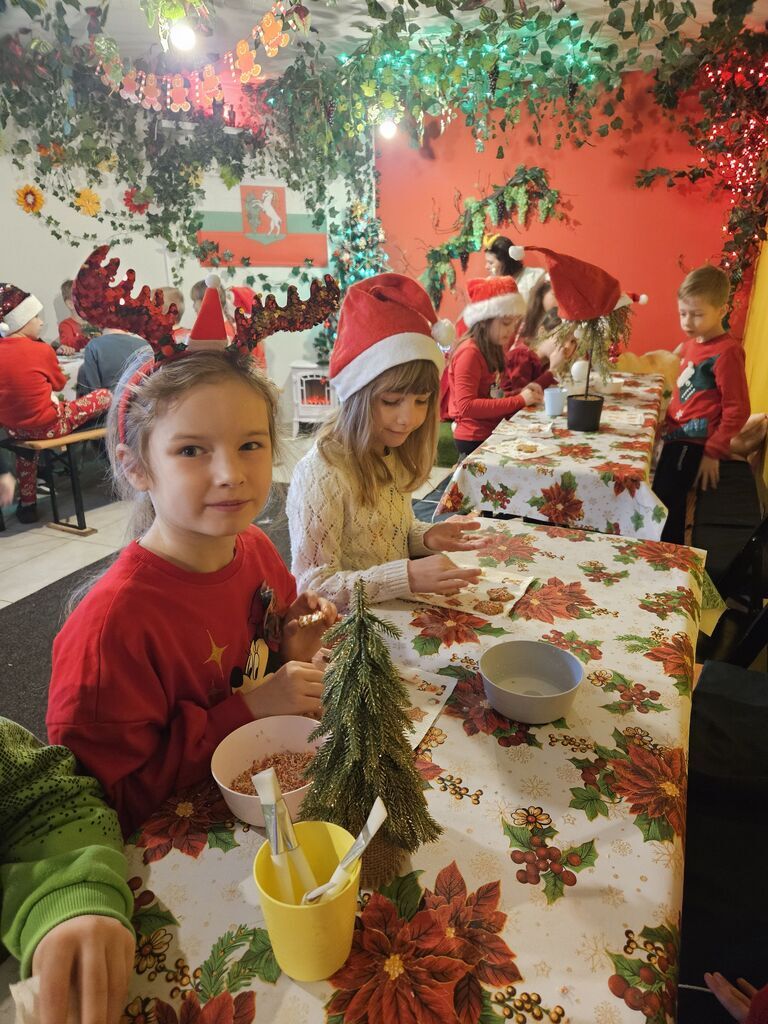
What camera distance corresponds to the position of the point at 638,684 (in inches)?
39.8

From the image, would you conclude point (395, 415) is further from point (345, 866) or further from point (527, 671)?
point (345, 866)

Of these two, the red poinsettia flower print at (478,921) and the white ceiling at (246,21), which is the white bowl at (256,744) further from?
the white ceiling at (246,21)

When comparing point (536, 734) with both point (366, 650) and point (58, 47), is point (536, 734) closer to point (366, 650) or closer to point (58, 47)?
point (366, 650)

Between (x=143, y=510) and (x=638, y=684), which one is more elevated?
(x=143, y=510)

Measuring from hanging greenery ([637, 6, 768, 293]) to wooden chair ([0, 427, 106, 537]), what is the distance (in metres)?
4.40

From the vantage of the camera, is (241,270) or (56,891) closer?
(56,891)

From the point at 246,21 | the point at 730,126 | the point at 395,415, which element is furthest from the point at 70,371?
the point at 730,126

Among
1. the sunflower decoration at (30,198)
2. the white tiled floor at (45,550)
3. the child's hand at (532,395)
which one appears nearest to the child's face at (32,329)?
the sunflower decoration at (30,198)

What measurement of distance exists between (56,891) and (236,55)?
520 cm

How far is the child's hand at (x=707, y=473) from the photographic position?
2770 mm

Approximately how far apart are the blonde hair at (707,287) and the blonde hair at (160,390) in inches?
102

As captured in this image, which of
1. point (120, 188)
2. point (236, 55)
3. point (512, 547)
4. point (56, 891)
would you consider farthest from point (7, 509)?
point (56, 891)

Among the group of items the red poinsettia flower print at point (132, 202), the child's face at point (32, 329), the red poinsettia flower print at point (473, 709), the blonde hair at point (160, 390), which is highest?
the red poinsettia flower print at point (132, 202)

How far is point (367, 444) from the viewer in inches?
59.0
